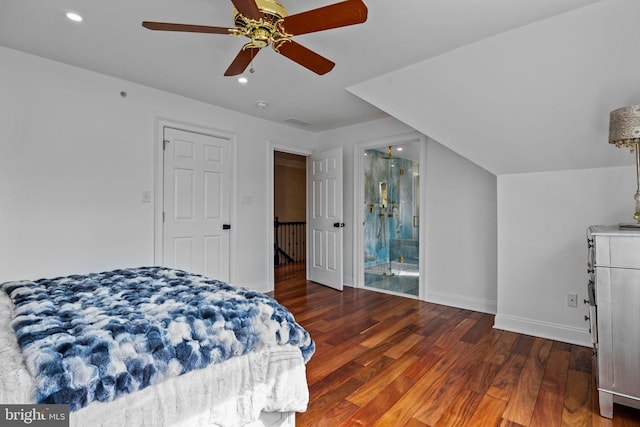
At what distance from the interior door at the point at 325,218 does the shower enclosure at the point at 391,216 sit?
27.6 inches

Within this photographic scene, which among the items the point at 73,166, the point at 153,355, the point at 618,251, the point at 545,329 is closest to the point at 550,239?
the point at 545,329

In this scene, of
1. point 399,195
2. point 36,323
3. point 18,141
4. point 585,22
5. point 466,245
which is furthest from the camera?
point 399,195

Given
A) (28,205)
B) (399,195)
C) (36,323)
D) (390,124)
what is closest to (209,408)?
(36,323)

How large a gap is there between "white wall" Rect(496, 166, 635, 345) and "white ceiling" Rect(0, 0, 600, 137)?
4.45 feet

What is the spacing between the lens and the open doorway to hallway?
7188 mm

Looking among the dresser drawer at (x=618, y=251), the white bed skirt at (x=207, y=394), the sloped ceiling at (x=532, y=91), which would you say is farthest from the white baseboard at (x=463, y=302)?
the white bed skirt at (x=207, y=394)

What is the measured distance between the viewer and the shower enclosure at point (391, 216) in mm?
5289

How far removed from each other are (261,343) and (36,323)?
2.82 feet

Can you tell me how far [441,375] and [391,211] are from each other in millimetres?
4043

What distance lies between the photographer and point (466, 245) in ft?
11.7

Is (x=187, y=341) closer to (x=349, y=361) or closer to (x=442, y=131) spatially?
(x=349, y=361)

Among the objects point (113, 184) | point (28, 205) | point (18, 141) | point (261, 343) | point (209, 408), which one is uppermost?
point (18, 141)

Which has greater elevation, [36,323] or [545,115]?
[545,115]

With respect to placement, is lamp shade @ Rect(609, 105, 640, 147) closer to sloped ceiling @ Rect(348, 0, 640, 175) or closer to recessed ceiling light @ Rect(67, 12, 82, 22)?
sloped ceiling @ Rect(348, 0, 640, 175)
